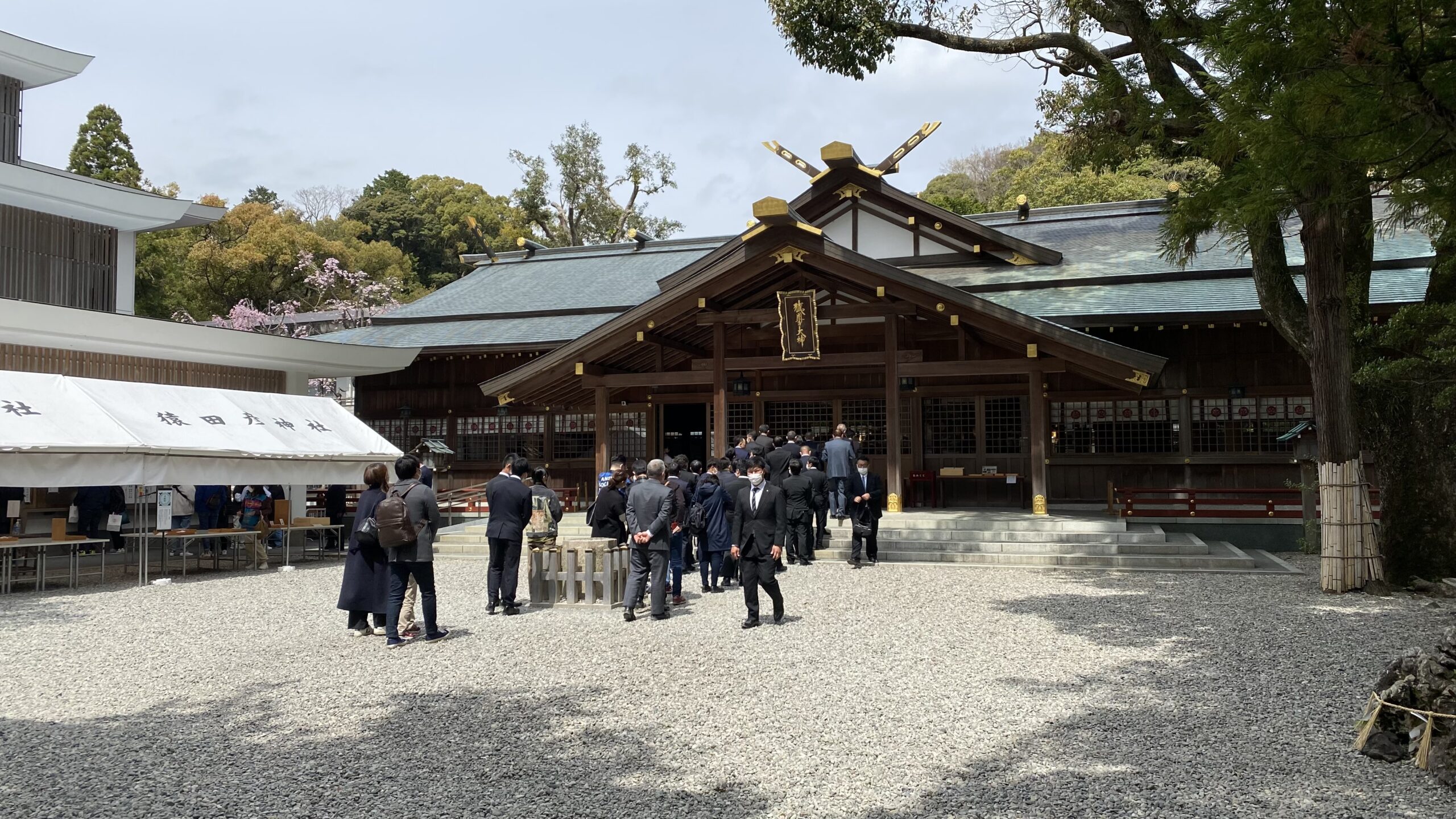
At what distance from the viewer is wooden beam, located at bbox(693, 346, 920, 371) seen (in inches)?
614

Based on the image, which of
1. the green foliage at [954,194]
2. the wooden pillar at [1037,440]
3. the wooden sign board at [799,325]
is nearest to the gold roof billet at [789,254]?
the wooden sign board at [799,325]

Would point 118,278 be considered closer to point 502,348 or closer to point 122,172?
point 502,348

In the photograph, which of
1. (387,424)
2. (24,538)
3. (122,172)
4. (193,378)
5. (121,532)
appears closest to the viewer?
(24,538)

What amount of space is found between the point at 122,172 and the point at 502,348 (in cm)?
2291

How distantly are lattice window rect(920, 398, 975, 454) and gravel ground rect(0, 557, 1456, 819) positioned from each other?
25.4 ft

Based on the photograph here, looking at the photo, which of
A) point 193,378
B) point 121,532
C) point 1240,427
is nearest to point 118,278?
point 193,378

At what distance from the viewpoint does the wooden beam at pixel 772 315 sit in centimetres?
1571

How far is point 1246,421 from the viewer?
16359 mm

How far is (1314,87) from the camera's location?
5.44 meters

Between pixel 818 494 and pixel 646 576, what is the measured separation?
402 cm

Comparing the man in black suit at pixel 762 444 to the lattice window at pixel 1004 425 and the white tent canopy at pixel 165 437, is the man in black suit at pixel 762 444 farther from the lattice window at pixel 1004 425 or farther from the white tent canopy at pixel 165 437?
the white tent canopy at pixel 165 437

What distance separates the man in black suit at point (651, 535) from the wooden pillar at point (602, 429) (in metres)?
7.45

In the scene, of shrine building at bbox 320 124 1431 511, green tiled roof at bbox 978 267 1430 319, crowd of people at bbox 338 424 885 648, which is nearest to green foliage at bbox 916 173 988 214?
shrine building at bbox 320 124 1431 511

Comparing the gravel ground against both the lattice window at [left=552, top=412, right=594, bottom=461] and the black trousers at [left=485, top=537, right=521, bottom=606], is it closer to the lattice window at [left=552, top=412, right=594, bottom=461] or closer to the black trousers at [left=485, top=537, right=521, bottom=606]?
the black trousers at [left=485, top=537, right=521, bottom=606]
